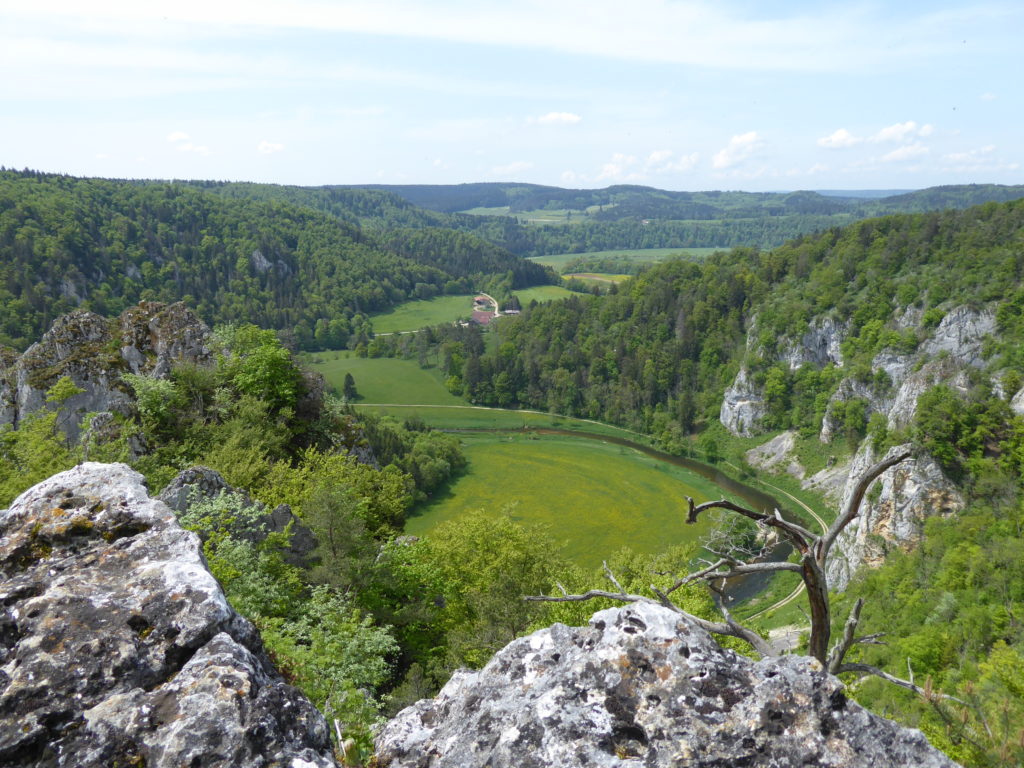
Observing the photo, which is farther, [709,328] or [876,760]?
[709,328]

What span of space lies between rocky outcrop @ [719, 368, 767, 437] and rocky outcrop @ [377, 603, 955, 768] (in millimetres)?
119291

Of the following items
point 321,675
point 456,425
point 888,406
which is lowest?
point 456,425

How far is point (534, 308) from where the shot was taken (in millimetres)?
172500

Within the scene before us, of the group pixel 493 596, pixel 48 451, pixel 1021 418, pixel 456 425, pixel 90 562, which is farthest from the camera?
pixel 456 425

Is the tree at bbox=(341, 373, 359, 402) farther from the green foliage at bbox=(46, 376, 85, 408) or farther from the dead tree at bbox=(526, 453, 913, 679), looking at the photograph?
the dead tree at bbox=(526, 453, 913, 679)

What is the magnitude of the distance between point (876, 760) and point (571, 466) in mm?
96343

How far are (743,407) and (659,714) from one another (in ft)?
401

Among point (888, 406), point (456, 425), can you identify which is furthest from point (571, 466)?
point (888, 406)

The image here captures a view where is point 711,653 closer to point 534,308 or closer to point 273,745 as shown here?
point 273,745

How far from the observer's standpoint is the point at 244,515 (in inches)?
615

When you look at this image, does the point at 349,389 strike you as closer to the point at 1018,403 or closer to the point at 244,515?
the point at 1018,403

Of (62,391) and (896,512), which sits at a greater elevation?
(62,391)

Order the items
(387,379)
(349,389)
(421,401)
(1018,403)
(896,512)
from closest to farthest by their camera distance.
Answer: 1. (896,512)
2. (1018,403)
3. (349,389)
4. (421,401)
5. (387,379)

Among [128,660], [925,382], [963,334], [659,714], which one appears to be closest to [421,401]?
[925,382]
